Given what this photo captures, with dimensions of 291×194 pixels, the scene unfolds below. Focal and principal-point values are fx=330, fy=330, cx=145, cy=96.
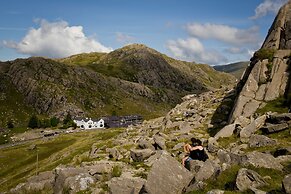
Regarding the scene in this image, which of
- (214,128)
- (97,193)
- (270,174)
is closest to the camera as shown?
(270,174)

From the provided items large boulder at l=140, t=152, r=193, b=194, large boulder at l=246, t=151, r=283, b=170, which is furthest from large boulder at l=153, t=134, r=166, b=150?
large boulder at l=246, t=151, r=283, b=170

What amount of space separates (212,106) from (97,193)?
36.1 meters

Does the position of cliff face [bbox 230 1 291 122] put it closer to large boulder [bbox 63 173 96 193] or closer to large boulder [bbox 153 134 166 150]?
large boulder [bbox 153 134 166 150]

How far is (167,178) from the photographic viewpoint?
21.9 meters

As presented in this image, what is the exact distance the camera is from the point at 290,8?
52031mm

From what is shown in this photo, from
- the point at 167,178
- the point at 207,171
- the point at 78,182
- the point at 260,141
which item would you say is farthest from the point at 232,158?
the point at 78,182

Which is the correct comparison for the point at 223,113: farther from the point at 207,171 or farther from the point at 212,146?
the point at 207,171

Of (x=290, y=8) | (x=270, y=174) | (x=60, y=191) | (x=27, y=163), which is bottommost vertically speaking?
(x=27, y=163)

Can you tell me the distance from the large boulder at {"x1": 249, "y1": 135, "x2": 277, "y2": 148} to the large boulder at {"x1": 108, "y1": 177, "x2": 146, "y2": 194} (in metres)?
13.9

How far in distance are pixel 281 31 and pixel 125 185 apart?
39.4 m

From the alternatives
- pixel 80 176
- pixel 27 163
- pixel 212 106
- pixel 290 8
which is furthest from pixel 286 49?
pixel 27 163

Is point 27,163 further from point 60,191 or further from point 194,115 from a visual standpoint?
point 60,191

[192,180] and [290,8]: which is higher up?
[290,8]

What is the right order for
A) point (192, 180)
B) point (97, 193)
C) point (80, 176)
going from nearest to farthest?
point (192, 180) → point (97, 193) → point (80, 176)
